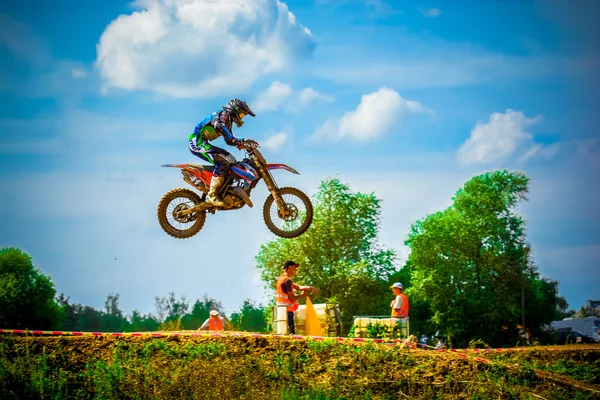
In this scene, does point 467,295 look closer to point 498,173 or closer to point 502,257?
point 502,257

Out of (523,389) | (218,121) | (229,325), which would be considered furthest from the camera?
(229,325)

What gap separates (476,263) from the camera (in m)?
60.8

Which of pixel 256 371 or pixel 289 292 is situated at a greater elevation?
pixel 289 292

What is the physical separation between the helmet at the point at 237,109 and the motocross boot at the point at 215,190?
4.61 ft

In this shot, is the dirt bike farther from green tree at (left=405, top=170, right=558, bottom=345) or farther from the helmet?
green tree at (left=405, top=170, right=558, bottom=345)

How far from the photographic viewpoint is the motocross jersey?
19.5m

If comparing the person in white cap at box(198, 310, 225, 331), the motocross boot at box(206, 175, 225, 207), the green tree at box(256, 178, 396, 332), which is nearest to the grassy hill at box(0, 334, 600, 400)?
the motocross boot at box(206, 175, 225, 207)

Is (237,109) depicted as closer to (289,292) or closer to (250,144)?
(250,144)

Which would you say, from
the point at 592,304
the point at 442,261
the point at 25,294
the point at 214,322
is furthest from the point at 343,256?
the point at 592,304

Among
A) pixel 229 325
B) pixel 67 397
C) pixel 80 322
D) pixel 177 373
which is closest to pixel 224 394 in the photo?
pixel 177 373

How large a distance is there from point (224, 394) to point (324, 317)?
592 centimetres

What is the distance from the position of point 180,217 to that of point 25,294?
40.5 meters

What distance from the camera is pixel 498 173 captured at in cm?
6153

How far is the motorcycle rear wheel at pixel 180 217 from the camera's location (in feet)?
66.7
